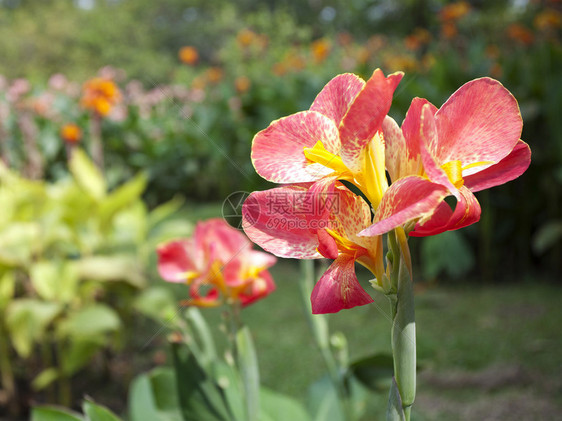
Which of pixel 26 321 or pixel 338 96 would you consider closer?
pixel 338 96

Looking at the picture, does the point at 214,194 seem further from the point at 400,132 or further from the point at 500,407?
the point at 400,132

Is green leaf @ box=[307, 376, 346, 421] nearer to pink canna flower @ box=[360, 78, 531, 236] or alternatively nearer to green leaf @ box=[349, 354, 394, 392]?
green leaf @ box=[349, 354, 394, 392]

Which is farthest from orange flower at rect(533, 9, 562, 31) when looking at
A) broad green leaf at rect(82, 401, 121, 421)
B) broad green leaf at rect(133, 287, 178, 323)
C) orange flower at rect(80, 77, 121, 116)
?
broad green leaf at rect(82, 401, 121, 421)

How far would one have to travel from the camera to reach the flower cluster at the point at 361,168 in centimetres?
24

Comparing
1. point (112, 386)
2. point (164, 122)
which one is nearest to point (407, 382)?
point (112, 386)

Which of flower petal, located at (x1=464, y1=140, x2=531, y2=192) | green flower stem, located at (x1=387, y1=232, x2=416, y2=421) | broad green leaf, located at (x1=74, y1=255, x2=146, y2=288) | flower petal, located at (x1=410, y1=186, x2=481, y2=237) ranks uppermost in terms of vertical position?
flower petal, located at (x1=464, y1=140, x2=531, y2=192)

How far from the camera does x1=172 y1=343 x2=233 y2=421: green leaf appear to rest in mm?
483

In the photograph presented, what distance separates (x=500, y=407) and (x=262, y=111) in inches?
82.0

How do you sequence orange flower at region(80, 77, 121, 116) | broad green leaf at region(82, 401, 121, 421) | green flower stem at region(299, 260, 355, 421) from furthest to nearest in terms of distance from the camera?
1. orange flower at region(80, 77, 121, 116)
2. green flower stem at region(299, 260, 355, 421)
3. broad green leaf at region(82, 401, 121, 421)

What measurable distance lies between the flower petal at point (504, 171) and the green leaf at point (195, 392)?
32 cm

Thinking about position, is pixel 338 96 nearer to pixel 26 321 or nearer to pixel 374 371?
pixel 374 371

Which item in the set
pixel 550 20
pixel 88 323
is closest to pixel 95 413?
pixel 88 323

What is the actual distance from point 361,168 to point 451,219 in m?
0.05

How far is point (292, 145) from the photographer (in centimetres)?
27
